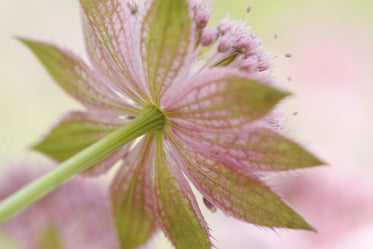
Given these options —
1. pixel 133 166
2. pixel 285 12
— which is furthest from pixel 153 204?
pixel 285 12

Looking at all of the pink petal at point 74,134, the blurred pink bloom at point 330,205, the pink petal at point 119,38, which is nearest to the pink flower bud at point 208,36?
the pink petal at point 119,38

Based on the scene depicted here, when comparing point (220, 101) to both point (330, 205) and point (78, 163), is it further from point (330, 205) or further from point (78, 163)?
point (330, 205)

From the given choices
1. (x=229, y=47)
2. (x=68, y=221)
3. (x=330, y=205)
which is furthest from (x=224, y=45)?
(x=330, y=205)

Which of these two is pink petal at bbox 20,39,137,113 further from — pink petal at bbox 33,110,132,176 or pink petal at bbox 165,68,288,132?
pink petal at bbox 165,68,288,132

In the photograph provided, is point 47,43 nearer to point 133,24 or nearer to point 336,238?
point 133,24

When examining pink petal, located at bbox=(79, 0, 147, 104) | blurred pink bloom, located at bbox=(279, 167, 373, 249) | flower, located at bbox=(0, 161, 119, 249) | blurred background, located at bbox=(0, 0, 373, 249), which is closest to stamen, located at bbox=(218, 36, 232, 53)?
pink petal, located at bbox=(79, 0, 147, 104)

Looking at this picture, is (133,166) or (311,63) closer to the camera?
(133,166)
